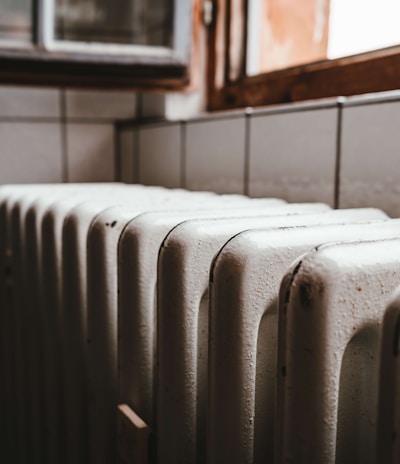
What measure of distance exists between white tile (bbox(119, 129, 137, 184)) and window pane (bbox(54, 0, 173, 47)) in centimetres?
21

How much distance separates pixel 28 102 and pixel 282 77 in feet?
1.85

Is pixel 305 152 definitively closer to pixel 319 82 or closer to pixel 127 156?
pixel 319 82

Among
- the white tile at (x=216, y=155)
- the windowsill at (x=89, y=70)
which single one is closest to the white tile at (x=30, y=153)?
the windowsill at (x=89, y=70)

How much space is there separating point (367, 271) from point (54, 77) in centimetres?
94

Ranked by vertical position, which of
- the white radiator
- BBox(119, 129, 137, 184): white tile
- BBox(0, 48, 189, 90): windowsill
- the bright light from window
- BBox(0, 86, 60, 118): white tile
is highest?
the bright light from window

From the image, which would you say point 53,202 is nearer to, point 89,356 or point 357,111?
point 89,356

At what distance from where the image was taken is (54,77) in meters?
1.15

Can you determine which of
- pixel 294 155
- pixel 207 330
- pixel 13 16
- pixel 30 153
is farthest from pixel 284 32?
pixel 207 330

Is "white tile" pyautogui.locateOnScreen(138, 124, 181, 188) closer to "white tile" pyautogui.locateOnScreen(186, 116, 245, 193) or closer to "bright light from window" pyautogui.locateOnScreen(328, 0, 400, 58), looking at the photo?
"white tile" pyautogui.locateOnScreen(186, 116, 245, 193)

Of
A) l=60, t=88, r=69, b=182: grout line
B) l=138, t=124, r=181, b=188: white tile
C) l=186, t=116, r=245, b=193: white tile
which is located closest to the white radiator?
l=186, t=116, r=245, b=193: white tile

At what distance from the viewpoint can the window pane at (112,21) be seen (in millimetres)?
1298

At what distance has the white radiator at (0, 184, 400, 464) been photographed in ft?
1.20

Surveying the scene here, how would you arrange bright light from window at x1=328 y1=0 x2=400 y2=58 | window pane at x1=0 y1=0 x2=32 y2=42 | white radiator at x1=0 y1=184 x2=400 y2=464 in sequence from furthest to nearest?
window pane at x1=0 y1=0 x2=32 y2=42 → bright light from window at x1=328 y1=0 x2=400 y2=58 → white radiator at x1=0 y1=184 x2=400 y2=464

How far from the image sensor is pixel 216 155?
1021 millimetres
